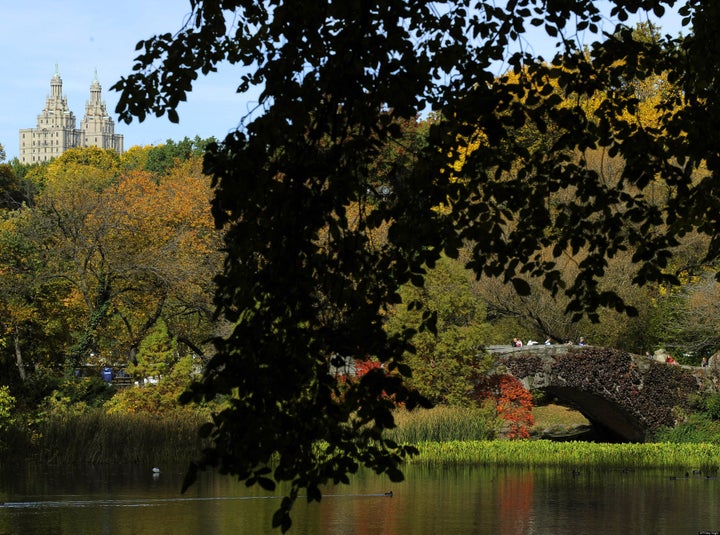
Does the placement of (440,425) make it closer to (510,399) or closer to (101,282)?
(510,399)

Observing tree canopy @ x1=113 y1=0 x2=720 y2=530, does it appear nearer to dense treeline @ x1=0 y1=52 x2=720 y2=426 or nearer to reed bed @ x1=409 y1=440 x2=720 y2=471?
reed bed @ x1=409 y1=440 x2=720 y2=471

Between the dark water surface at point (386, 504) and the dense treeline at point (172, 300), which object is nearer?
the dark water surface at point (386, 504)

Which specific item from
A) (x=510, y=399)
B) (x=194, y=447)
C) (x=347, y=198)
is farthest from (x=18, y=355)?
(x=347, y=198)

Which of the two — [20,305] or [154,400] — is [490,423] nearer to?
[154,400]

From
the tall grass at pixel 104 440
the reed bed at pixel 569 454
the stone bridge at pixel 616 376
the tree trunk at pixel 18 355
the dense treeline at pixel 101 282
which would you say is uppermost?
the dense treeline at pixel 101 282

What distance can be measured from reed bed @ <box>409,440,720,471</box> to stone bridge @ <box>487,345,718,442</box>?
2.66m

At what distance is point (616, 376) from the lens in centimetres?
3133

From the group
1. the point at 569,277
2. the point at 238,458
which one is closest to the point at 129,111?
the point at 238,458

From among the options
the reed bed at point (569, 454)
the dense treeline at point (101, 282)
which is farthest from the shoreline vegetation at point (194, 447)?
the dense treeline at point (101, 282)

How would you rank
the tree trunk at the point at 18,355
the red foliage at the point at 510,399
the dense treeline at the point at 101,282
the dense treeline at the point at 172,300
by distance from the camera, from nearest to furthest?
the dense treeline at the point at 172,300, the red foliage at the point at 510,399, the tree trunk at the point at 18,355, the dense treeline at the point at 101,282

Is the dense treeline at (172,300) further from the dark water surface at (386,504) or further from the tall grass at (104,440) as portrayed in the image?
the dark water surface at (386,504)

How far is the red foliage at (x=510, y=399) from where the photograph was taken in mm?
31078

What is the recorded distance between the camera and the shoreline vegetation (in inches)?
1080

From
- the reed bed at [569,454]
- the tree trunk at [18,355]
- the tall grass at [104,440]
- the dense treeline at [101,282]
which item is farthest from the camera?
the dense treeline at [101,282]
